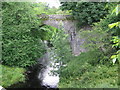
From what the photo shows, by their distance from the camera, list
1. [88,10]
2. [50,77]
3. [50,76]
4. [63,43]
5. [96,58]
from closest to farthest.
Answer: [63,43]
[96,58]
[88,10]
[50,77]
[50,76]

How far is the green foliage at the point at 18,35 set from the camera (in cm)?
996

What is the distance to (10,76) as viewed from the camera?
896 cm

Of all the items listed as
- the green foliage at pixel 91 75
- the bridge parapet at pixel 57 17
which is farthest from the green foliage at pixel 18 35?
the green foliage at pixel 91 75

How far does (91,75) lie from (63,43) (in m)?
2.11

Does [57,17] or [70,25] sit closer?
[57,17]

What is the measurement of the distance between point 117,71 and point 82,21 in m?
4.56

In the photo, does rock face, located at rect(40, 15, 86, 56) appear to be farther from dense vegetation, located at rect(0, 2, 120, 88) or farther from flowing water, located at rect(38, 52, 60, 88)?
flowing water, located at rect(38, 52, 60, 88)

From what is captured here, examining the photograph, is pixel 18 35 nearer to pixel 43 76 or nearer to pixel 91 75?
pixel 43 76

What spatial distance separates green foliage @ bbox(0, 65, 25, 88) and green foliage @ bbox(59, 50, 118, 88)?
2.70 meters

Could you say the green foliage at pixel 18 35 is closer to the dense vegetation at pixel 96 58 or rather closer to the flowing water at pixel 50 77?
the flowing water at pixel 50 77

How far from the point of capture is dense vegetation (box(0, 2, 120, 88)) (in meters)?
7.71

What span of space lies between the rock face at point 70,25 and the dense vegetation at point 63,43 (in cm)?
60

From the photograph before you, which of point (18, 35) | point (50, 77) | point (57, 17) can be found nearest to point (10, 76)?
point (50, 77)

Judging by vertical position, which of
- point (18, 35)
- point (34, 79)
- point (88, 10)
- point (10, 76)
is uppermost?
point (88, 10)
